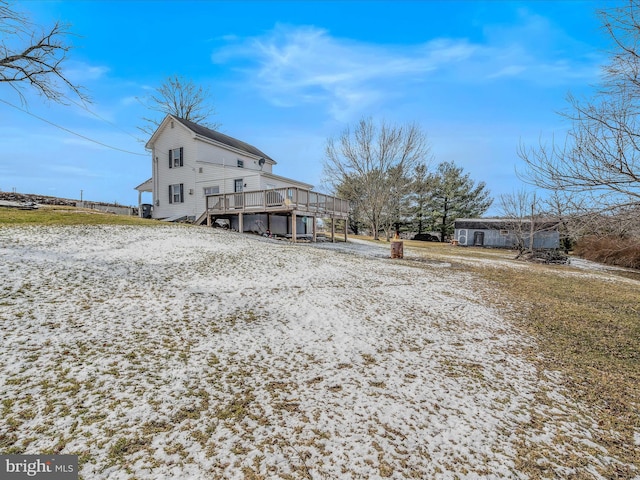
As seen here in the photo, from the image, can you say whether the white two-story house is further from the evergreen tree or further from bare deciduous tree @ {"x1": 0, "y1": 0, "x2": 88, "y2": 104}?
the evergreen tree

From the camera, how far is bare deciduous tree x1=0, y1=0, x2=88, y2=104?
37.1 ft

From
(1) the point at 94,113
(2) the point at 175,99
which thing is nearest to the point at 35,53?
(1) the point at 94,113

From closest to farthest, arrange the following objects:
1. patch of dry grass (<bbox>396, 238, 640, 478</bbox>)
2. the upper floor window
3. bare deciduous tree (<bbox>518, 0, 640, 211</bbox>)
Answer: patch of dry grass (<bbox>396, 238, 640, 478</bbox>) < bare deciduous tree (<bbox>518, 0, 640, 211</bbox>) < the upper floor window

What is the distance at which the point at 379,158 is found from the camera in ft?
88.0

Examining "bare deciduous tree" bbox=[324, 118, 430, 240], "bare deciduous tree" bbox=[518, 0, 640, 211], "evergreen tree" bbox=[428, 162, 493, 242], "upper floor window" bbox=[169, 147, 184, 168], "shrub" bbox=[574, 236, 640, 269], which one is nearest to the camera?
"bare deciduous tree" bbox=[518, 0, 640, 211]

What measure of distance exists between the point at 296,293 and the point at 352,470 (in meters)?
4.09

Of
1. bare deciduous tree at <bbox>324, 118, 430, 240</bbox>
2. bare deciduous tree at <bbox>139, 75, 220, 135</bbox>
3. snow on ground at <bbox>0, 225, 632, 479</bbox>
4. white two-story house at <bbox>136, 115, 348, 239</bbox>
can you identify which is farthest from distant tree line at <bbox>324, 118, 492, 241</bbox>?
snow on ground at <bbox>0, 225, 632, 479</bbox>

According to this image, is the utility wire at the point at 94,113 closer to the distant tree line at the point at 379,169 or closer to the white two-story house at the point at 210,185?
the white two-story house at the point at 210,185

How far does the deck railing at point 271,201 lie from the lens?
46.3 ft

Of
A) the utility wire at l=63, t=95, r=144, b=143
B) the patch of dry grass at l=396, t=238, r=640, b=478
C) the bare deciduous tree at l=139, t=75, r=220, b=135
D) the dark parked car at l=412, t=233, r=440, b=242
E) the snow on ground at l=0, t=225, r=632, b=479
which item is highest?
the bare deciduous tree at l=139, t=75, r=220, b=135

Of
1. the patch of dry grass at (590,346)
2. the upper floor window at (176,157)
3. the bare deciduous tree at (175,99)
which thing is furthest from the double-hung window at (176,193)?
the patch of dry grass at (590,346)

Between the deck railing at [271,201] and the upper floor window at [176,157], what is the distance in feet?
15.5

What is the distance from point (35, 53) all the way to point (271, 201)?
12217 millimetres

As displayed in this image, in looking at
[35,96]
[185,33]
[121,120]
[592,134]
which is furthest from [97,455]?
[121,120]
